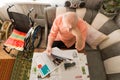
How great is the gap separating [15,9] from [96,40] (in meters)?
1.43

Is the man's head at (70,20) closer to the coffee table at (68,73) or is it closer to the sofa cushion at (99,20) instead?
the coffee table at (68,73)

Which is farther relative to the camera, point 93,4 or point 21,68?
point 21,68

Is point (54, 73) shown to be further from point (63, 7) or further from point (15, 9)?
point (15, 9)

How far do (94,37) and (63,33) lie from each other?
0.50m

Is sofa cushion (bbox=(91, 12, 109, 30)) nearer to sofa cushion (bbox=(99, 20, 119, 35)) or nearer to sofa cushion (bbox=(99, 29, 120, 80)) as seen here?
sofa cushion (bbox=(99, 20, 119, 35))

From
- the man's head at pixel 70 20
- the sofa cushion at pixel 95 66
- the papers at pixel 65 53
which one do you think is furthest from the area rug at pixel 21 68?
the man's head at pixel 70 20

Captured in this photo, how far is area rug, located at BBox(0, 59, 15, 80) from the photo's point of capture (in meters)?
2.46

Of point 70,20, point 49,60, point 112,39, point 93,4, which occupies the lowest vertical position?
point 49,60

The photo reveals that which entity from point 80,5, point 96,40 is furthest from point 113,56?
point 80,5

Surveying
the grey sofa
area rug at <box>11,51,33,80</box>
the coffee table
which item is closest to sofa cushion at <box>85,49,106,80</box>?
the grey sofa

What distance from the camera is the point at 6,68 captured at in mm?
2551

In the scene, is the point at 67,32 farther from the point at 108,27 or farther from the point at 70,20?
the point at 108,27

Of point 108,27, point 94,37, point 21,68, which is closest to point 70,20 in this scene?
point 94,37

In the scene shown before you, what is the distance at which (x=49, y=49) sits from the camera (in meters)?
1.94
